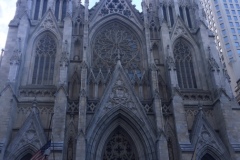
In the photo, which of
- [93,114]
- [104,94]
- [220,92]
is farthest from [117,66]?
[220,92]

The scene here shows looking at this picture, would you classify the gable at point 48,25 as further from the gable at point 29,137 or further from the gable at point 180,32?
the gable at point 180,32

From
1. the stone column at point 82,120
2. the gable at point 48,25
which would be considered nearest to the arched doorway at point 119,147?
the stone column at point 82,120

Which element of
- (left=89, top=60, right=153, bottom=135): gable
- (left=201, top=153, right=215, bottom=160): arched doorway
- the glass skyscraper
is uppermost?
the glass skyscraper

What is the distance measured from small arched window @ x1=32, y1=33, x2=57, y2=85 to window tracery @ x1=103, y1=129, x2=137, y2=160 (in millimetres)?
7695

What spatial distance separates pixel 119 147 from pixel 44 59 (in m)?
10.9

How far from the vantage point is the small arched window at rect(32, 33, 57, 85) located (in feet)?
84.5

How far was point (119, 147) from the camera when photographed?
23.3 metres

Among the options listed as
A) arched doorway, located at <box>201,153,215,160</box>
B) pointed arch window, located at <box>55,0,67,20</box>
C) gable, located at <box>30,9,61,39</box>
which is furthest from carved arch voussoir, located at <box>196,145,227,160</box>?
pointed arch window, located at <box>55,0,67,20</box>

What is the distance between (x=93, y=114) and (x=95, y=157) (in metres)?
3.40

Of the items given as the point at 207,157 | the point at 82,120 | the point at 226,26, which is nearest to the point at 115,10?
the point at 82,120

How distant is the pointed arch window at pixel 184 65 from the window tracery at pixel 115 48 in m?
3.92

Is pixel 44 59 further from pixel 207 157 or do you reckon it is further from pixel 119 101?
pixel 207 157

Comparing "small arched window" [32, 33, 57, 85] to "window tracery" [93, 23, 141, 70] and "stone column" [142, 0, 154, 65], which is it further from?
"stone column" [142, 0, 154, 65]

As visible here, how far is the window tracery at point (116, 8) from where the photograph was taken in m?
29.9
